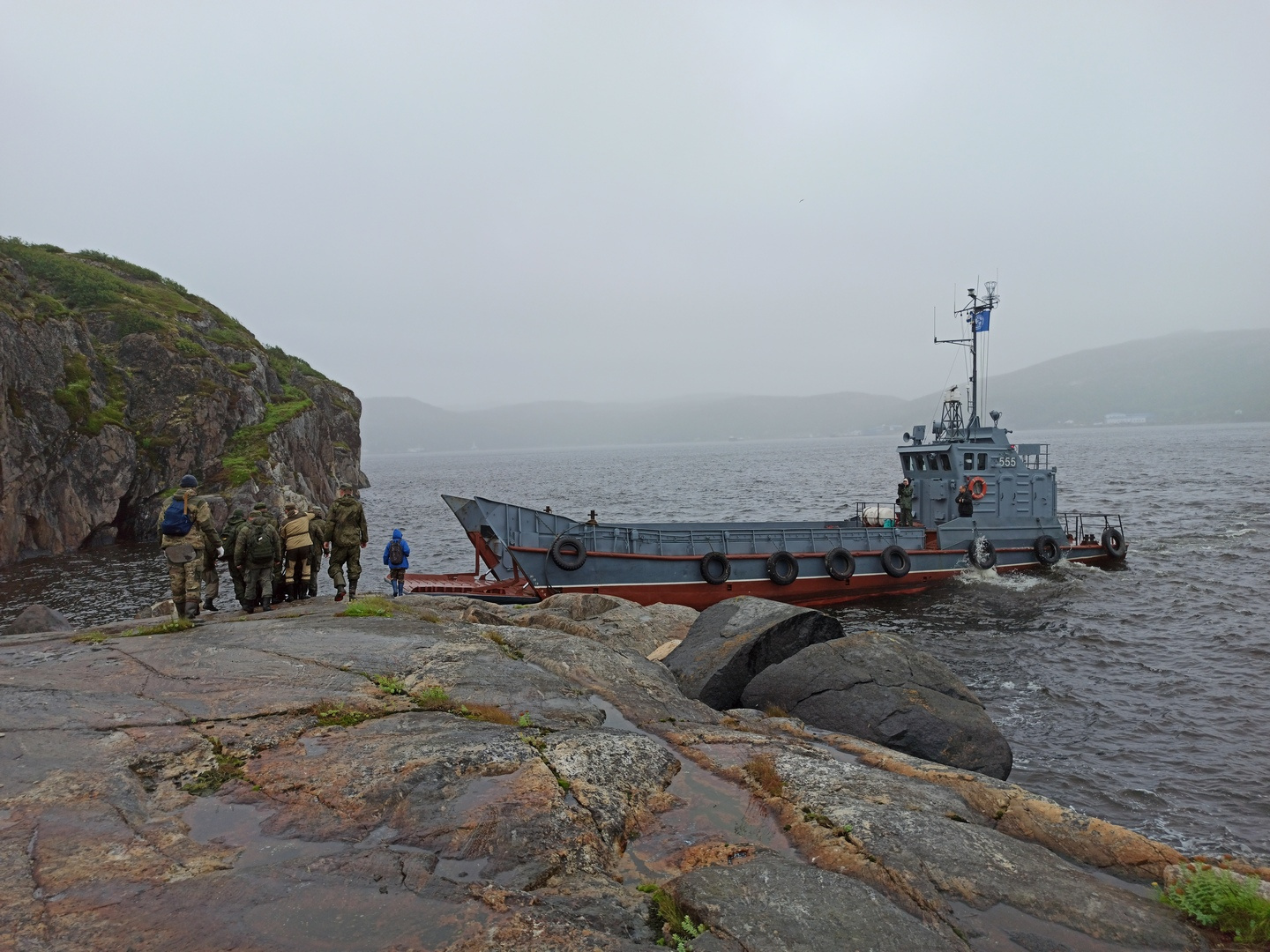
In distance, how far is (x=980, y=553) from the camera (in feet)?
77.5

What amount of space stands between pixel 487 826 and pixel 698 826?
161cm

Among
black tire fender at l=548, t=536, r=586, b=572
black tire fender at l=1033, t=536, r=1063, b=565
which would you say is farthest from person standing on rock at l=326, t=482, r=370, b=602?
black tire fender at l=1033, t=536, r=1063, b=565

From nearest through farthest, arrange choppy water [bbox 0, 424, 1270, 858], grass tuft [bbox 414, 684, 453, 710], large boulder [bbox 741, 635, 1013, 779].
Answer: grass tuft [bbox 414, 684, 453, 710], large boulder [bbox 741, 635, 1013, 779], choppy water [bbox 0, 424, 1270, 858]

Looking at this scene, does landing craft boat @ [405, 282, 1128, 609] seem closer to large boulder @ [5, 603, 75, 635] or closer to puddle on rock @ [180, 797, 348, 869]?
large boulder @ [5, 603, 75, 635]

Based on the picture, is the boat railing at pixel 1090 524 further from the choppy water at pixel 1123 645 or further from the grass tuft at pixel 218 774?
the grass tuft at pixel 218 774

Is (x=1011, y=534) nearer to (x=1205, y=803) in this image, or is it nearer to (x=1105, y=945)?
(x=1205, y=803)

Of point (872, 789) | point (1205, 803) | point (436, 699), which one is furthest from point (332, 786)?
point (1205, 803)

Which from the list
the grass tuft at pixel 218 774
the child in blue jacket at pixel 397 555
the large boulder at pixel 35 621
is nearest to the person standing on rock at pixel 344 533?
the child in blue jacket at pixel 397 555

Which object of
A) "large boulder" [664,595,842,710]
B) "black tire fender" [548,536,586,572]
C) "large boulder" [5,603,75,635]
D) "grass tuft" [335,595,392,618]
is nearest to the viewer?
"large boulder" [664,595,842,710]

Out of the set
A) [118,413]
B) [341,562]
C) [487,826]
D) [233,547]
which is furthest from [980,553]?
[118,413]

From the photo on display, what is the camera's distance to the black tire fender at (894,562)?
22.2 m

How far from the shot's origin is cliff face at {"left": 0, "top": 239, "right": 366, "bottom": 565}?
27.2 metres

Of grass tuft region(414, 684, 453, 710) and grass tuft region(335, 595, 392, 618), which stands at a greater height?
grass tuft region(335, 595, 392, 618)

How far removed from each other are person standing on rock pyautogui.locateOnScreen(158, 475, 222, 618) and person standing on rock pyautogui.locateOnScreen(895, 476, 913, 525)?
2047 cm
